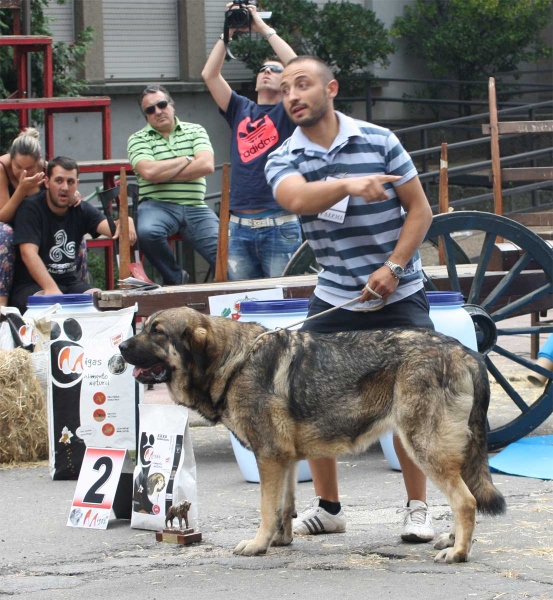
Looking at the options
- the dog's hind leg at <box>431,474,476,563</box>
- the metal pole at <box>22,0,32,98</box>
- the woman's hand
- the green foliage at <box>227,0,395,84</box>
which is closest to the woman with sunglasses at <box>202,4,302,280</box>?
the woman's hand

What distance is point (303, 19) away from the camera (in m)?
17.5

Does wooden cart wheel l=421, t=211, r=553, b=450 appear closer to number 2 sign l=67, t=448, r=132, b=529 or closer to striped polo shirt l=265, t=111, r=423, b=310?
striped polo shirt l=265, t=111, r=423, b=310

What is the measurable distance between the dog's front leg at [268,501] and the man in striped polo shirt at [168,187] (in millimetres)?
3758

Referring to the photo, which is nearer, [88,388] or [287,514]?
[287,514]

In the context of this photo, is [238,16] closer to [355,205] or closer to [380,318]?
[355,205]

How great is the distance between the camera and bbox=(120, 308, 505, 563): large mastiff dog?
4676mm

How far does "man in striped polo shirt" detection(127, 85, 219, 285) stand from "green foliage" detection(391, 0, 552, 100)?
10.7 metres

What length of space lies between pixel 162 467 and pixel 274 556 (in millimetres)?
695

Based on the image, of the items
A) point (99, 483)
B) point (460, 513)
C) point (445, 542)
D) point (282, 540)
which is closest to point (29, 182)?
point (99, 483)

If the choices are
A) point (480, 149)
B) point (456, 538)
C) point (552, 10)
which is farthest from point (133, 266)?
point (552, 10)

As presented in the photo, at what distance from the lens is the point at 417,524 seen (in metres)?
5.08

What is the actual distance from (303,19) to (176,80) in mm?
2298

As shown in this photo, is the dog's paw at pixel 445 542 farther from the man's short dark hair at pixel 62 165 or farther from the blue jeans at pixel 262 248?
the man's short dark hair at pixel 62 165

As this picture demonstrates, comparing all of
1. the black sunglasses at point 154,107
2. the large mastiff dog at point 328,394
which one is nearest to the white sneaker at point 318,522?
the large mastiff dog at point 328,394
